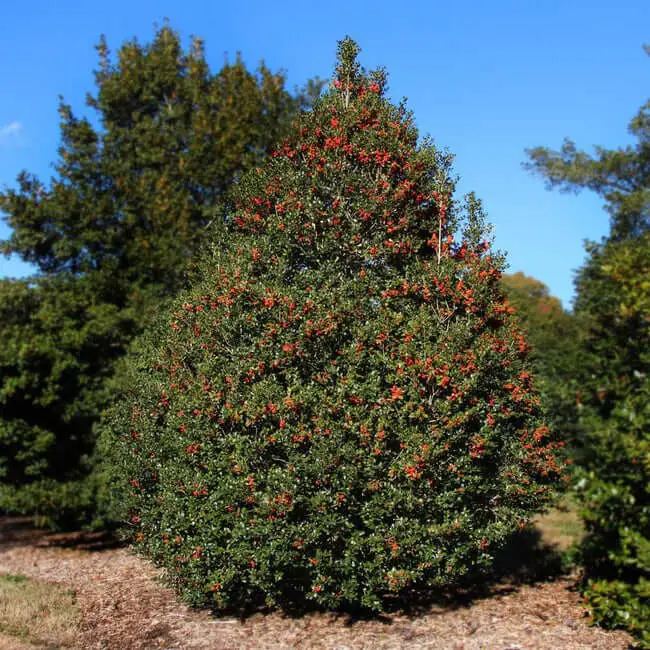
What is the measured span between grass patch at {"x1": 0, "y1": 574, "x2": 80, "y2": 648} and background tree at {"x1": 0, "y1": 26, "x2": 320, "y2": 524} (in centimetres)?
287

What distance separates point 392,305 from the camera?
7191 mm

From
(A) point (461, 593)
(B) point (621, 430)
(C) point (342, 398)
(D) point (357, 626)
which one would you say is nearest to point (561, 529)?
(A) point (461, 593)

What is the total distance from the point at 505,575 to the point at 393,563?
12.5 ft

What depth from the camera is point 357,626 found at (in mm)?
7523

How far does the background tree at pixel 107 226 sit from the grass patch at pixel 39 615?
9.42ft

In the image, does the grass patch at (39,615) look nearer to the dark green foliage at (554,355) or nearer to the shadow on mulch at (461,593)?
the shadow on mulch at (461,593)

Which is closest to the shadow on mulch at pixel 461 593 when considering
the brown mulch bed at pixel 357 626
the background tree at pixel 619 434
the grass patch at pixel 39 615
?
the brown mulch bed at pixel 357 626

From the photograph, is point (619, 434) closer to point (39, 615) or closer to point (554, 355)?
point (39, 615)

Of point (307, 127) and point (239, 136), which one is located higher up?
point (239, 136)

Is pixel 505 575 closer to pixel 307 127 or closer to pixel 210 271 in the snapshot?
pixel 210 271

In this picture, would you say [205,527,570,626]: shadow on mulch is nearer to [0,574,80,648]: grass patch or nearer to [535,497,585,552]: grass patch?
[535,497,585,552]: grass patch

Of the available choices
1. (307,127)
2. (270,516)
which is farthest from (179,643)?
(307,127)

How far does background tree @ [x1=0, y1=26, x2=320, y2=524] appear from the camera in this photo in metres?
12.6

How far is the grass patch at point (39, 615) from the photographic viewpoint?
7.48 metres
